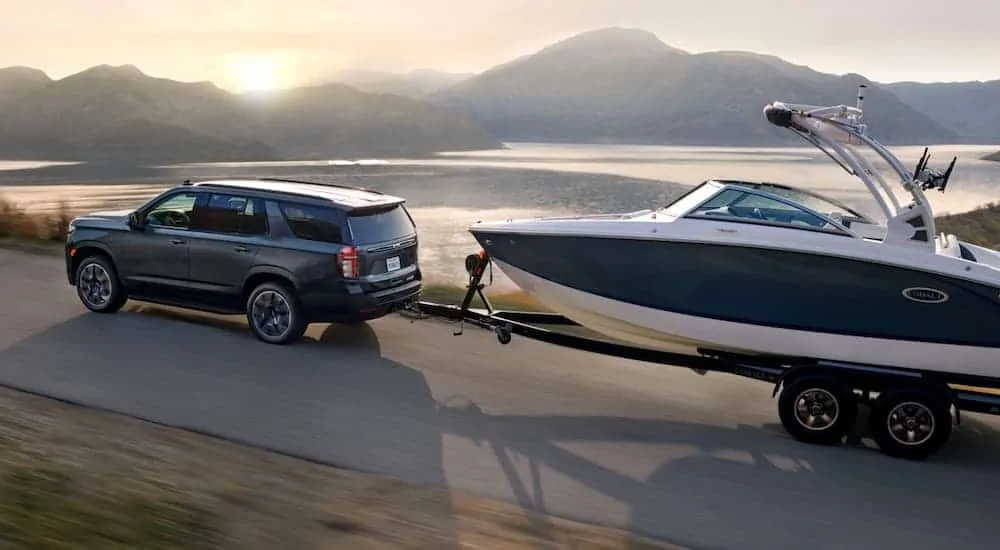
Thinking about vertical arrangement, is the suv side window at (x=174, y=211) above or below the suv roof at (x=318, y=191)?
below

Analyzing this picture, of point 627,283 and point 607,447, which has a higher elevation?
point 627,283

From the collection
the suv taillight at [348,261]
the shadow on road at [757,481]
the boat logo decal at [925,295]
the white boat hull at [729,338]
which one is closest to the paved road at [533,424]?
the shadow on road at [757,481]

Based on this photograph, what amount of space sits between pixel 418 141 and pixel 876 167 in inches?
3619

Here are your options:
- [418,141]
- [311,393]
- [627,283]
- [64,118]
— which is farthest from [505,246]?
[418,141]

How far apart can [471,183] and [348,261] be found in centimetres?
4851

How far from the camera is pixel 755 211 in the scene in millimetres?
7914

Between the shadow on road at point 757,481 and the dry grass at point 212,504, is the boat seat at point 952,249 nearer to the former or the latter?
the shadow on road at point 757,481

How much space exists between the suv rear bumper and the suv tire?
2.75 meters

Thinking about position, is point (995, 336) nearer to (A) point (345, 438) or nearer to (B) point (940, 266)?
(B) point (940, 266)

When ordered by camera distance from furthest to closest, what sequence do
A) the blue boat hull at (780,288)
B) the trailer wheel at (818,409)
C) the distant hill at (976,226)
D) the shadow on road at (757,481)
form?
the distant hill at (976,226) → the trailer wheel at (818,409) → the blue boat hull at (780,288) → the shadow on road at (757,481)

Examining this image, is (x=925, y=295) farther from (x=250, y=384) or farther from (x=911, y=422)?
(x=250, y=384)

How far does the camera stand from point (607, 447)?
287 inches

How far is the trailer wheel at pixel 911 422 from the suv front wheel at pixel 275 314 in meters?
5.92

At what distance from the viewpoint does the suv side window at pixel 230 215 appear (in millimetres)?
10148
